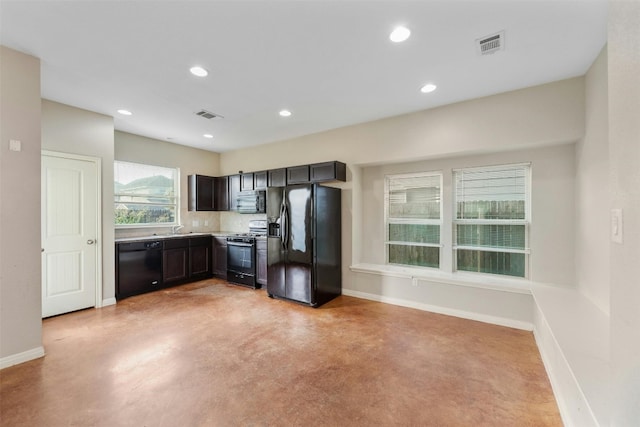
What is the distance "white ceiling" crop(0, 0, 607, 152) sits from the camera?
1.95 m

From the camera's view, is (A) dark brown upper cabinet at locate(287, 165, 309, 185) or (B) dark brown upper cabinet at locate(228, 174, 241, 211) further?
(B) dark brown upper cabinet at locate(228, 174, 241, 211)

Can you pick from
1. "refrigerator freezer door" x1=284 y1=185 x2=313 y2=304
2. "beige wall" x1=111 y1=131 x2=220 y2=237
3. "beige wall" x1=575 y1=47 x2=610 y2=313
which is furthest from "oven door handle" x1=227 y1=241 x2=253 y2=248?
"beige wall" x1=575 y1=47 x2=610 y2=313

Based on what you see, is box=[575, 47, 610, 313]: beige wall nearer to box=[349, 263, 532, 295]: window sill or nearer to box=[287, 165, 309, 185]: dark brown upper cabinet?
box=[349, 263, 532, 295]: window sill

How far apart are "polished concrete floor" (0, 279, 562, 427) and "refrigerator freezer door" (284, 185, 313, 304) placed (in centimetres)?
50

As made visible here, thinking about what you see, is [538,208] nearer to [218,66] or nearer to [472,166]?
[472,166]

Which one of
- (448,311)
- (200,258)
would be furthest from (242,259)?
(448,311)

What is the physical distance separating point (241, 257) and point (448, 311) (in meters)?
3.59

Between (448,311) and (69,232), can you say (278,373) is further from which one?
(69,232)

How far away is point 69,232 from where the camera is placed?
367cm

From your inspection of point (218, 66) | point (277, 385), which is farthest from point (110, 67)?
point (277, 385)

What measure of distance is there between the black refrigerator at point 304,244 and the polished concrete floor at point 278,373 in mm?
563

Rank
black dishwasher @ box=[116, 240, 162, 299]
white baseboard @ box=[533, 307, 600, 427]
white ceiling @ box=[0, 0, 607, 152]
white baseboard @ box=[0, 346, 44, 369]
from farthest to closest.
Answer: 1. black dishwasher @ box=[116, 240, 162, 299]
2. white baseboard @ box=[0, 346, 44, 369]
3. white ceiling @ box=[0, 0, 607, 152]
4. white baseboard @ box=[533, 307, 600, 427]

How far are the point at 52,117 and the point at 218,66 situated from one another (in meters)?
2.60

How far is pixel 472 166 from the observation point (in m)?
3.74
